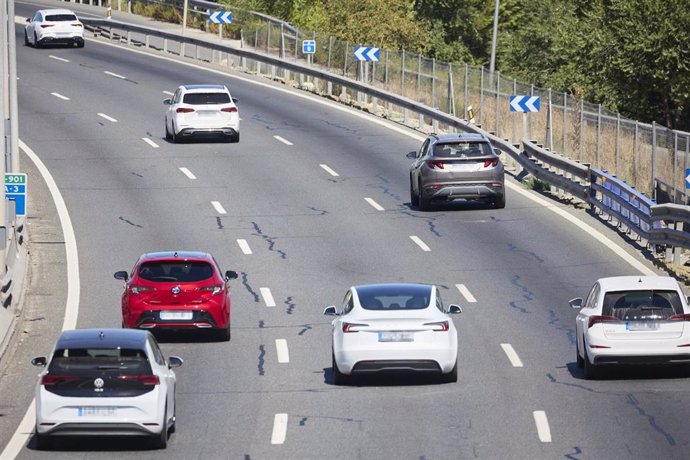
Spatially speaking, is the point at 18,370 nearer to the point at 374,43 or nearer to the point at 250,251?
the point at 250,251

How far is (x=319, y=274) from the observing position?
32.1m

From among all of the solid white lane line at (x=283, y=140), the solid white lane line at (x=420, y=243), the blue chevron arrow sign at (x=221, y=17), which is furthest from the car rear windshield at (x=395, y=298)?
the blue chevron arrow sign at (x=221, y=17)

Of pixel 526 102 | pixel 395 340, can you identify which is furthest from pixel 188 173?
pixel 395 340

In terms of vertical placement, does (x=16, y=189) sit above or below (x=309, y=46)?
above

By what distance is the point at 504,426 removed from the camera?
20.3 metres

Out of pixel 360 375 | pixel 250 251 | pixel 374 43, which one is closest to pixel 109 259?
pixel 250 251

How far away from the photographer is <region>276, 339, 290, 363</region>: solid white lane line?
25.2m

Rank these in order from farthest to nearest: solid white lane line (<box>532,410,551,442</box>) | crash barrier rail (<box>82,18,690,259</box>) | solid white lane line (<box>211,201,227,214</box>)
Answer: solid white lane line (<box>211,201,227,214</box>) < crash barrier rail (<box>82,18,690,259</box>) < solid white lane line (<box>532,410,551,442</box>)

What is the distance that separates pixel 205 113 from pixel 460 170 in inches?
507

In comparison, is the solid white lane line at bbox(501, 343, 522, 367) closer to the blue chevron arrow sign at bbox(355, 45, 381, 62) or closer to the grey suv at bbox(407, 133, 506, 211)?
the grey suv at bbox(407, 133, 506, 211)

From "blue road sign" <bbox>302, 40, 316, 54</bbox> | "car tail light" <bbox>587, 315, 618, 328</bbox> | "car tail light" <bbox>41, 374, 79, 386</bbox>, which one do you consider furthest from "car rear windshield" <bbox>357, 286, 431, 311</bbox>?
"blue road sign" <bbox>302, 40, 316, 54</bbox>

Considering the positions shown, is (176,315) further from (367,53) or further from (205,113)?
(367,53)

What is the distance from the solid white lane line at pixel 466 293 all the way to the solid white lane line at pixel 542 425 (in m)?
8.57

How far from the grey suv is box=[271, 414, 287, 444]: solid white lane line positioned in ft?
56.9
